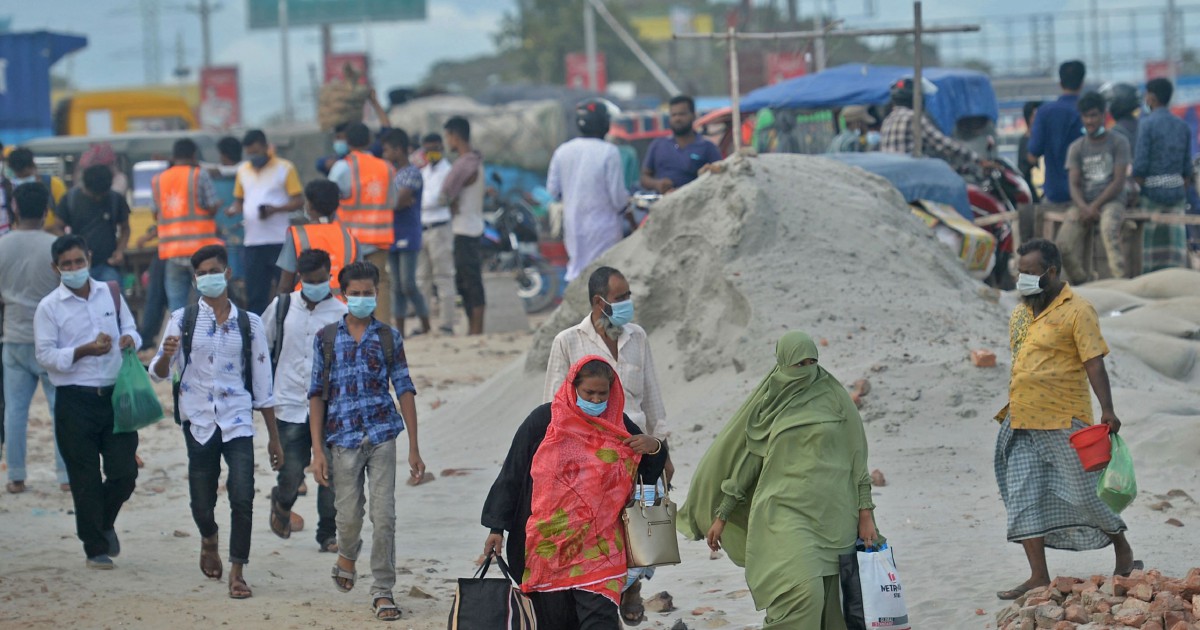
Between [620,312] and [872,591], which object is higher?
[620,312]

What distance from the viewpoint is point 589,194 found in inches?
439

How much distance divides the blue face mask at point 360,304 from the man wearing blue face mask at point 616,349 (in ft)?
2.66

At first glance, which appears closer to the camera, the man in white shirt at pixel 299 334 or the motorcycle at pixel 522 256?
the man in white shirt at pixel 299 334

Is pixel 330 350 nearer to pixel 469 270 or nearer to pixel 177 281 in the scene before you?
pixel 177 281

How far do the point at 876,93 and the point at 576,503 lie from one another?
1259cm

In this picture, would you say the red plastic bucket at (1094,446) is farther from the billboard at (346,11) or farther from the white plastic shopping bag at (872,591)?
the billboard at (346,11)

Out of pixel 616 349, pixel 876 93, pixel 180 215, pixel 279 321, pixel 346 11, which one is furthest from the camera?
pixel 346 11

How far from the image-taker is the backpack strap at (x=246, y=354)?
6523 mm

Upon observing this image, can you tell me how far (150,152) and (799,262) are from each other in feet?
38.3

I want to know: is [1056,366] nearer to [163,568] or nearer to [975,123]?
[163,568]

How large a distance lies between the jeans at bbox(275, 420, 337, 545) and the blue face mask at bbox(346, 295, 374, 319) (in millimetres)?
862

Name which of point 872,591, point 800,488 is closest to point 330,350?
point 800,488

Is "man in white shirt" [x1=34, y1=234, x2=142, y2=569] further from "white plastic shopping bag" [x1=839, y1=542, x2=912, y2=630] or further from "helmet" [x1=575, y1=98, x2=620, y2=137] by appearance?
"helmet" [x1=575, y1=98, x2=620, y2=137]

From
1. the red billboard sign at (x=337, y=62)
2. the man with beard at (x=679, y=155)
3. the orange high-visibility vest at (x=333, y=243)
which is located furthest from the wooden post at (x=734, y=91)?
the red billboard sign at (x=337, y=62)
